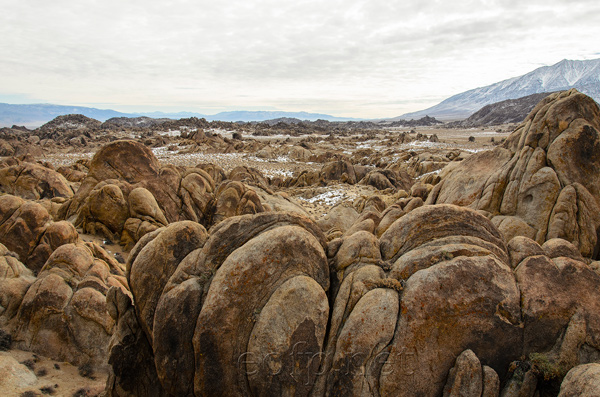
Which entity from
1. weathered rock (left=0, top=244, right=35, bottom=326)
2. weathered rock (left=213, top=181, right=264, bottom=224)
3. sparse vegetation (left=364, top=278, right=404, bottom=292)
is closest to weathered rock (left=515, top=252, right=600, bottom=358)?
sparse vegetation (left=364, top=278, right=404, bottom=292)

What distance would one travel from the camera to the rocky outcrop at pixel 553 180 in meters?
10.3

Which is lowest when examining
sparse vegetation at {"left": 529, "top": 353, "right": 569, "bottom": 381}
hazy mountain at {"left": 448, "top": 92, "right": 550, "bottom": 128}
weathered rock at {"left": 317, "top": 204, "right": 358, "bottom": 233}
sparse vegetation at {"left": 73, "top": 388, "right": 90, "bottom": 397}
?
sparse vegetation at {"left": 73, "top": 388, "right": 90, "bottom": 397}

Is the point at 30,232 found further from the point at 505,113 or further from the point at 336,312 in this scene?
the point at 505,113

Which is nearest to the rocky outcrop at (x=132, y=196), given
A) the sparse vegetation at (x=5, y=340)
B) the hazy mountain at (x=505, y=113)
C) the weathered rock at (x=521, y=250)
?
the sparse vegetation at (x=5, y=340)

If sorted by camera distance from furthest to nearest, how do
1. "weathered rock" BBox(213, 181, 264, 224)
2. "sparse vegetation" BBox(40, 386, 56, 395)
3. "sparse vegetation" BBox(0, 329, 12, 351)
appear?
"weathered rock" BBox(213, 181, 264, 224) < "sparse vegetation" BBox(0, 329, 12, 351) < "sparse vegetation" BBox(40, 386, 56, 395)

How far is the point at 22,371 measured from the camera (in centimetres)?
829

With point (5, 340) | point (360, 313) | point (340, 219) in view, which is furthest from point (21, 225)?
point (340, 219)

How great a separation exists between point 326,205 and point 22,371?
22.9 m

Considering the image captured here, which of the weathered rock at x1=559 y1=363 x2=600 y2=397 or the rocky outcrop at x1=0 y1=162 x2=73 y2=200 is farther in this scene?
the rocky outcrop at x1=0 y1=162 x2=73 y2=200

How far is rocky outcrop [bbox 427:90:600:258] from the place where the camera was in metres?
10.3

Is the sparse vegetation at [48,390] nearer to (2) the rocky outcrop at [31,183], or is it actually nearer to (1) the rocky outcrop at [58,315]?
(1) the rocky outcrop at [58,315]

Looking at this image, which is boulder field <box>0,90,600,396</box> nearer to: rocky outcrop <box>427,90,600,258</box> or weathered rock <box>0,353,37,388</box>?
rocky outcrop <box>427,90,600,258</box>

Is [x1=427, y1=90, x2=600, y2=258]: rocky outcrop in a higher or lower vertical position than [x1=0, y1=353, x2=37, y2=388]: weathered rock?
higher

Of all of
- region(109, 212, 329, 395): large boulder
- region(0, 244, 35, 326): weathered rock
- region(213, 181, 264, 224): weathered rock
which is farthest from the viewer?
region(213, 181, 264, 224): weathered rock
